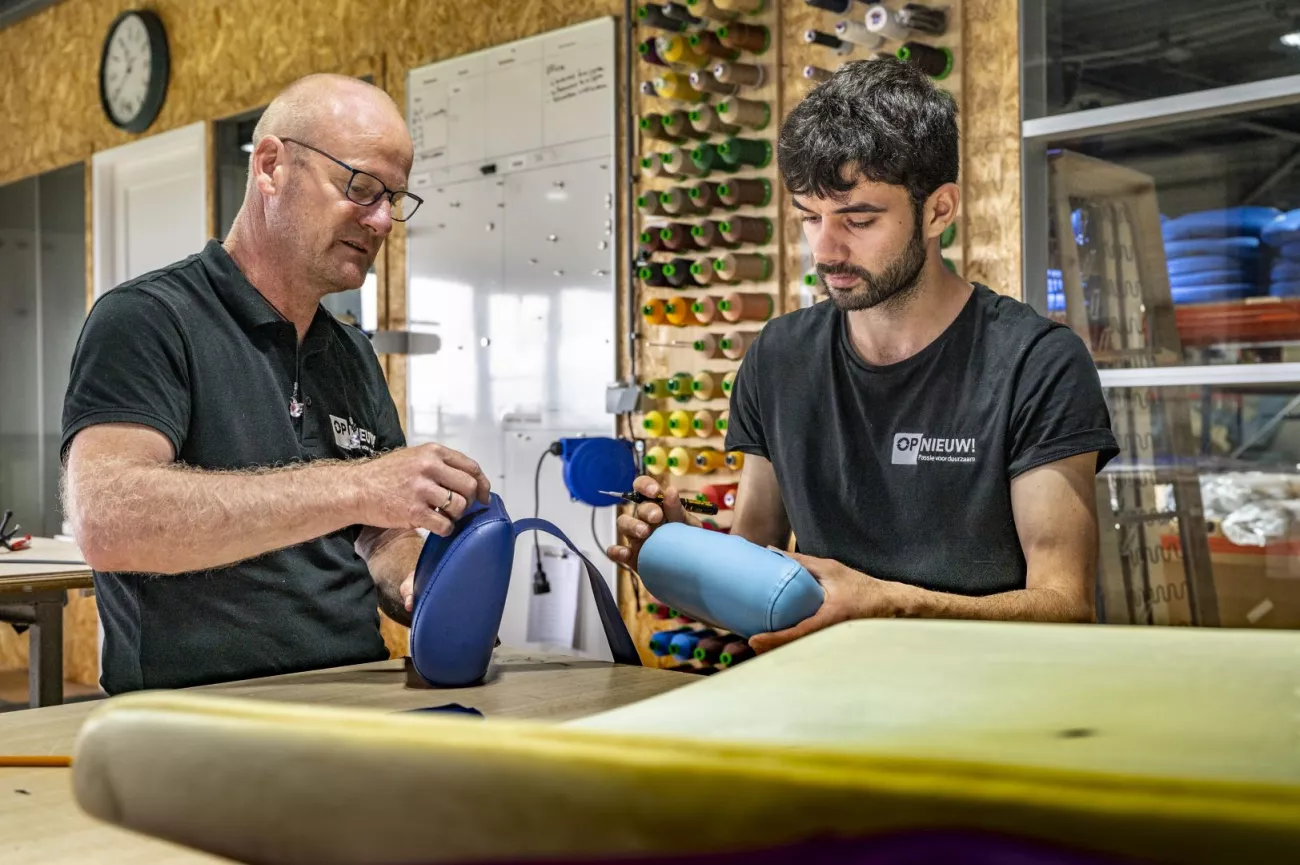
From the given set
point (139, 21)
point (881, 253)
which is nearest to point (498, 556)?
point (881, 253)

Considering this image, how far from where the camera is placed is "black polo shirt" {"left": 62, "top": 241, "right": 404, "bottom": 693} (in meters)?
1.57

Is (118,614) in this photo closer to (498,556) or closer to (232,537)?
(232,537)

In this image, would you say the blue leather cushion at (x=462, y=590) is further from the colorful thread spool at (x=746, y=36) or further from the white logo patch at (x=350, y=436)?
the colorful thread spool at (x=746, y=36)

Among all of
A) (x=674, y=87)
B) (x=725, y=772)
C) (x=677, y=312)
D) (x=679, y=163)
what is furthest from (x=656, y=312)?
(x=725, y=772)

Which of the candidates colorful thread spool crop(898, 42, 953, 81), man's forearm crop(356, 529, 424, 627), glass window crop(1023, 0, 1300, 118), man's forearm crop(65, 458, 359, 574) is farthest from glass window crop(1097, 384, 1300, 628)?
man's forearm crop(65, 458, 359, 574)

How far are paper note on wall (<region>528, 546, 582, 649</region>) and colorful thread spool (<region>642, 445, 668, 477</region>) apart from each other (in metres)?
0.43

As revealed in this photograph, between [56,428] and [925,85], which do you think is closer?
[925,85]

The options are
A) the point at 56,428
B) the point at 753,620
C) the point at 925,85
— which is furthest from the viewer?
the point at 56,428

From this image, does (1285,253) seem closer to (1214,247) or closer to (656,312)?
(1214,247)

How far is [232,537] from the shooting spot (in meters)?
1.48

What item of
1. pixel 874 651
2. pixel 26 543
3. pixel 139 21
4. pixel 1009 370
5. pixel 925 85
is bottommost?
pixel 26 543

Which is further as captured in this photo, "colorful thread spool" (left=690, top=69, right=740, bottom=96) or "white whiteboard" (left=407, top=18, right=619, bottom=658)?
"white whiteboard" (left=407, top=18, right=619, bottom=658)

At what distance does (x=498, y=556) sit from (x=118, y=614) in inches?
21.8

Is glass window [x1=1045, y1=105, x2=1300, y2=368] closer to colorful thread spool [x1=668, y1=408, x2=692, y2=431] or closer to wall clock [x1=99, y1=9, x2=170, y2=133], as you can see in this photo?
colorful thread spool [x1=668, y1=408, x2=692, y2=431]
